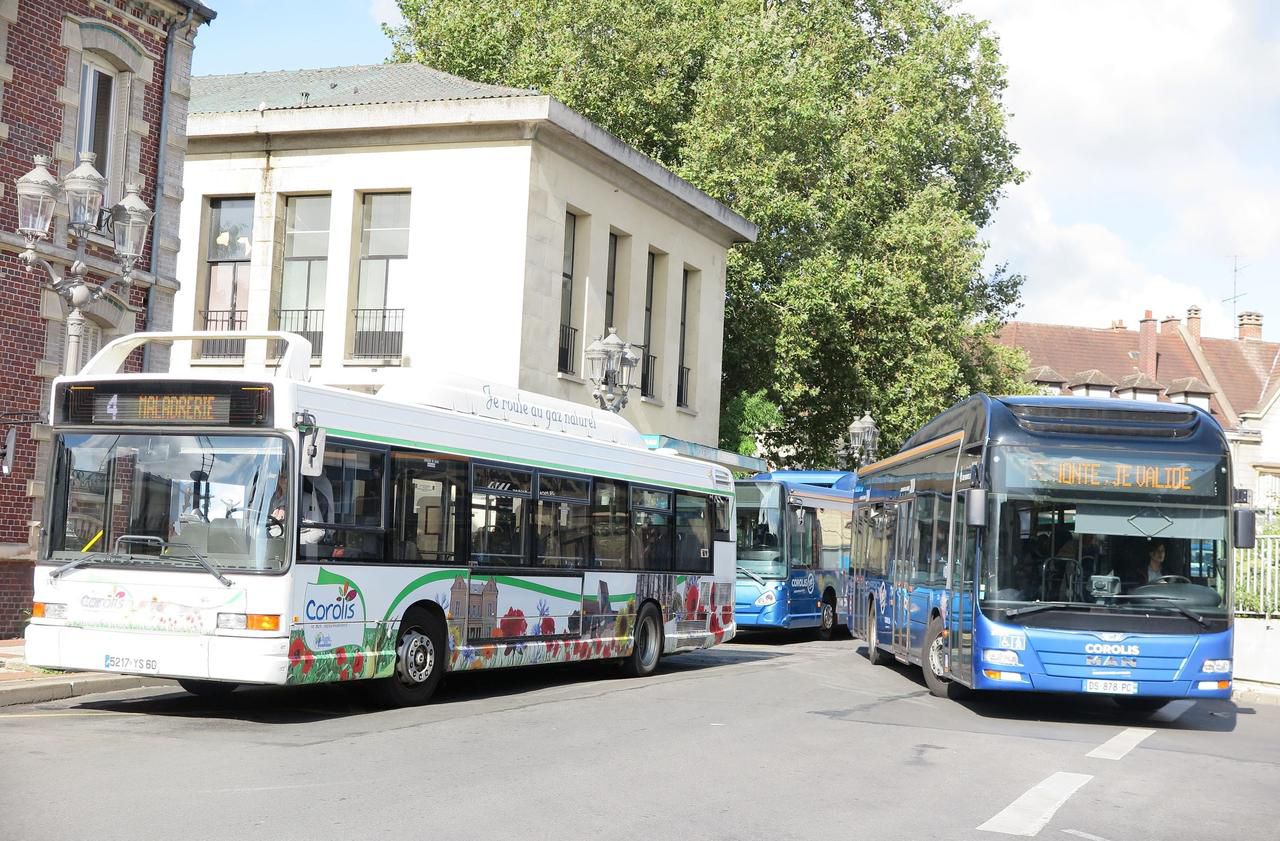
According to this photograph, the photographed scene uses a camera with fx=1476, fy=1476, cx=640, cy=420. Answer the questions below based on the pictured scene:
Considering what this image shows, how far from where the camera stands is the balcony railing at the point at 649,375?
3291 centimetres

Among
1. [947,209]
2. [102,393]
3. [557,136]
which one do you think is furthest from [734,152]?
[102,393]

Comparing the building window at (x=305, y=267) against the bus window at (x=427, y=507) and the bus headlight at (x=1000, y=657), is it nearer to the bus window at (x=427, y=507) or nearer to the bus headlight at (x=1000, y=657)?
the bus window at (x=427, y=507)

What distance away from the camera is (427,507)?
43.7ft

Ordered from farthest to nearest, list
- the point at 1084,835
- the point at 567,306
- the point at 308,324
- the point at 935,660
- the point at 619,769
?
the point at 567,306
the point at 308,324
the point at 935,660
the point at 619,769
the point at 1084,835

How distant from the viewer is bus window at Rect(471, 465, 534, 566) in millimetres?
14156

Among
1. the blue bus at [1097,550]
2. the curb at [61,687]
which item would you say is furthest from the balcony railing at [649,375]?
the curb at [61,687]

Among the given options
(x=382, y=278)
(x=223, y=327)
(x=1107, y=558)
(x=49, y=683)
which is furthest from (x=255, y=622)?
(x=223, y=327)

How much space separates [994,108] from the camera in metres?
46.8

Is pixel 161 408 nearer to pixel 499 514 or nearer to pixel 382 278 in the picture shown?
pixel 499 514

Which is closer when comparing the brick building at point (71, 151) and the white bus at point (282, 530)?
the white bus at point (282, 530)

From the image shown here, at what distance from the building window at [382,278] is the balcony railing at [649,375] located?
6.56m

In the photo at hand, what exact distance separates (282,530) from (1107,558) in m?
7.44

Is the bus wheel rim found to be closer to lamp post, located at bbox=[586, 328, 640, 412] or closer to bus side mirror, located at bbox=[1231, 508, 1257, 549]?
bus side mirror, located at bbox=[1231, 508, 1257, 549]

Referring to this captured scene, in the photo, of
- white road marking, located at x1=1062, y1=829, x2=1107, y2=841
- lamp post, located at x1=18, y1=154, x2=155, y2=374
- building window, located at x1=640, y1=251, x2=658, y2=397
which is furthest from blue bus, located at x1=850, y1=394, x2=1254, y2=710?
building window, located at x1=640, y1=251, x2=658, y2=397
